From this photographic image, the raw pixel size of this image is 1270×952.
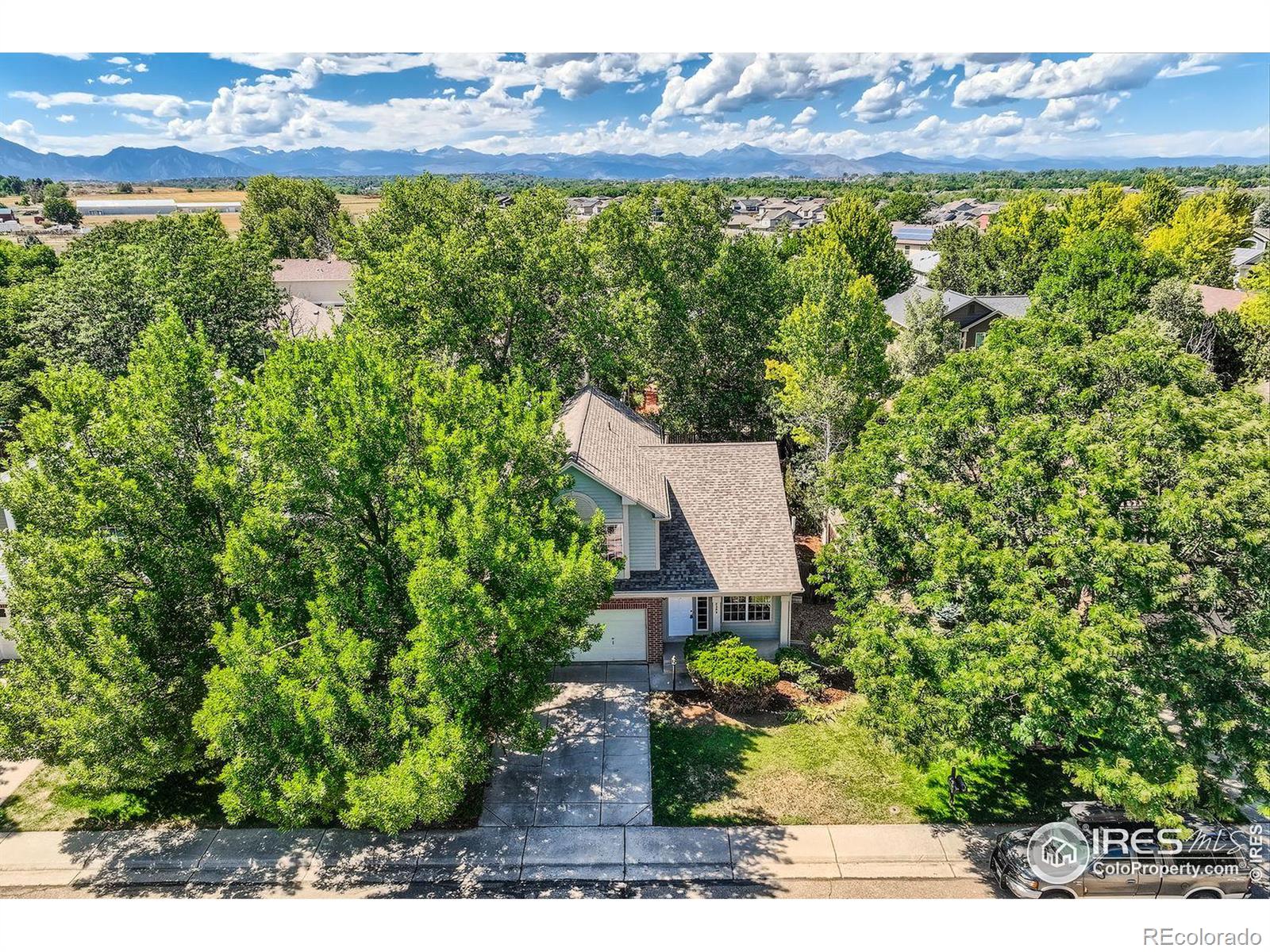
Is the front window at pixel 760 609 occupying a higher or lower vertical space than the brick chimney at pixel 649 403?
lower

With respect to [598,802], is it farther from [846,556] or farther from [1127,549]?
[1127,549]

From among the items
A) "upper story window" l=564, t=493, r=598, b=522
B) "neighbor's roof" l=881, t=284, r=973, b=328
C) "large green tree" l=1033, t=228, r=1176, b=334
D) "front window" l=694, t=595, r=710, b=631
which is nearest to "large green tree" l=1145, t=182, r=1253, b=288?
"neighbor's roof" l=881, t=284, r=973, b=328

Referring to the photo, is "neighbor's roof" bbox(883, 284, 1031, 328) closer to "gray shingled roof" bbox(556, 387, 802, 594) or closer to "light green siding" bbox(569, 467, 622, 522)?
"gray shingled roof" bbox(556, 387, 802, 594)

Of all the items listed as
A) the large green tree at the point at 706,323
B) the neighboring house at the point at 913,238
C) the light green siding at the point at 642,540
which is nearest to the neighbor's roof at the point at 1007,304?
the large green tree at the point at 706,323

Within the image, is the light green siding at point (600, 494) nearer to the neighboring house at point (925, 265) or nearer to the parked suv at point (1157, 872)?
the parked suv at point (1157, 872)

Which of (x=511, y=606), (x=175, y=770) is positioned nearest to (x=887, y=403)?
(x=511, y=606)

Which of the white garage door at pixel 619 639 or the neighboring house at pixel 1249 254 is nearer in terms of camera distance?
the white garage door at pixel 619 639

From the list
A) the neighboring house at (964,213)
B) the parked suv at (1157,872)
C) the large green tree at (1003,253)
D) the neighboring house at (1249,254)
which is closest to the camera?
the parked suv at (1157,872)

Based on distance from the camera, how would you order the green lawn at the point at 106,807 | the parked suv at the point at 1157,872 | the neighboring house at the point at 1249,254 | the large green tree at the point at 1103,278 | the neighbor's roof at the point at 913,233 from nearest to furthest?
the parked suv at the point at 1157,872 → the green lawn at the point at 106,807 → the large green tree at the point at 1103,278 → the neighboring house at the point at 1249,254 → the neighbor's roof at the point at 913,233
